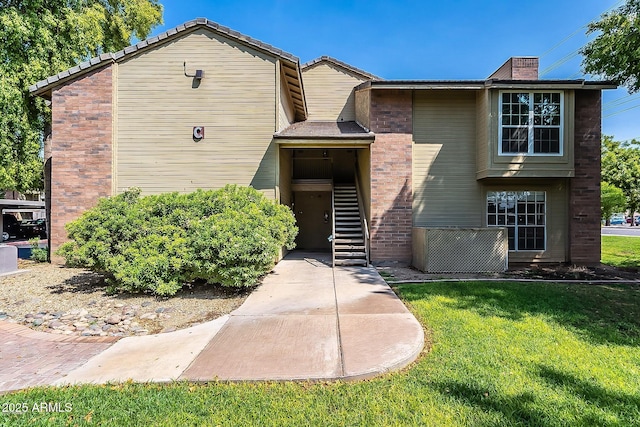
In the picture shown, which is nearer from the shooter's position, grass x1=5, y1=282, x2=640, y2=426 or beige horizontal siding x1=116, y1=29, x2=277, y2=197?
grass x1=5, y1=282, x2=640, y2=426

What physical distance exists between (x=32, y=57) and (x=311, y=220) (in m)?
12.3

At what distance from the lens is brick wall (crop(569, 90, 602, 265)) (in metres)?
10.1

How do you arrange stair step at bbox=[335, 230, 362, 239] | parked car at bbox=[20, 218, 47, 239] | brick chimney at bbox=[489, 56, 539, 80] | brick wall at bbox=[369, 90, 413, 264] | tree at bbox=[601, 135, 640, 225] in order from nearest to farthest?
brick wall at bbox=[369, 90, 413, 264] → stair step at bbox=[335, 230, 362, 239] → brick chimney at bbox=[489, 56, 539, 80] → parked car at bbox=[20, 218, 47, 239] → tree at bbox=[601, 135, 640, 225]

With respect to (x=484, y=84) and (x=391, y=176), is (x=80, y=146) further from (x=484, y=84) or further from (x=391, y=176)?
(x=484, y=84)

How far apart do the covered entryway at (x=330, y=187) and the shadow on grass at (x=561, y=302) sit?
3.50 meters

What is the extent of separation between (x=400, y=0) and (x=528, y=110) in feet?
23.4

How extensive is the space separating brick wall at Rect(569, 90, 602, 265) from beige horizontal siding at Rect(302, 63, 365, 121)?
8.18 meters

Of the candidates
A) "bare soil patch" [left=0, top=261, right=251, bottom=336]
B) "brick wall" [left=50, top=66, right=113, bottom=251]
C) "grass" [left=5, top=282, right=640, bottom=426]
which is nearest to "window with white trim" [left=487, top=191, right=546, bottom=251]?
"grass" [left=5, top=282, right=640, bottom=426]

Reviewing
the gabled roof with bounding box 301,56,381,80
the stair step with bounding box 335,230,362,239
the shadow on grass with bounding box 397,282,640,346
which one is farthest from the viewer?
the gabled roof with bounding box 301,56,381,80

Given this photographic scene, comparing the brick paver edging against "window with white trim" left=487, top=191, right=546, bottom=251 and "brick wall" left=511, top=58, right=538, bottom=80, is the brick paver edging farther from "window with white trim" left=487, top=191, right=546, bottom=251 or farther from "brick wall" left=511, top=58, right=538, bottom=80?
"brick wall" left=511, top=58, right=538, bottom=80

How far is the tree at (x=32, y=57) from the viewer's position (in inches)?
436

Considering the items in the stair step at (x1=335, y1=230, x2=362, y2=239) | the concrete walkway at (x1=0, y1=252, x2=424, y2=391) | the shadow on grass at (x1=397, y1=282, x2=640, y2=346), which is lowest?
the concrete walkway at (x1=0, y1=252, x2=424, y2=391)

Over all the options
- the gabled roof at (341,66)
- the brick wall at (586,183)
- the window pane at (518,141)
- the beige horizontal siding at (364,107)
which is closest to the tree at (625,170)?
the brick wall at (586,183)

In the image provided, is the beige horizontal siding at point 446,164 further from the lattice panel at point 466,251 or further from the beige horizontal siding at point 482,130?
the lattice panel at point 466,251
